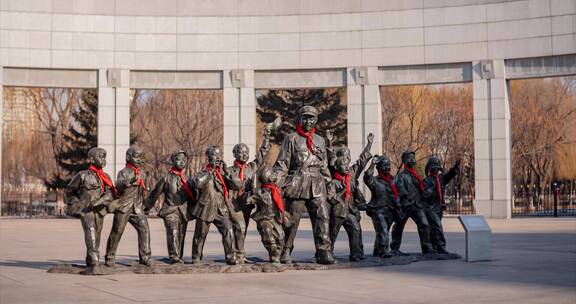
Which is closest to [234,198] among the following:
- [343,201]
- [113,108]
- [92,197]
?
[343,201]

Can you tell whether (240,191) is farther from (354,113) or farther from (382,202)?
(354,113)

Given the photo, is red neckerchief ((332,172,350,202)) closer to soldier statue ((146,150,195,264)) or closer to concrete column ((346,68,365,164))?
soldier statue ((146,150,195,264))

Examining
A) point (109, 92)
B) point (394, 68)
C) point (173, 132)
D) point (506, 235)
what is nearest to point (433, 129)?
point (173, 132)

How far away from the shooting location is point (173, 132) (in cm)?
5328

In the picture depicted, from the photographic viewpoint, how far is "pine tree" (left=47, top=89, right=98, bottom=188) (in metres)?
47.0

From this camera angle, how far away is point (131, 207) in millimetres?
13750

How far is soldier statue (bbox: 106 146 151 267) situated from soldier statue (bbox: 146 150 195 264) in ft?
1.34

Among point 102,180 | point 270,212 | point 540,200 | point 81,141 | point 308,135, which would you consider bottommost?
point 540,200

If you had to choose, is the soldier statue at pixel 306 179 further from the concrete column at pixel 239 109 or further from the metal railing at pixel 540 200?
the metal railing at pixel 540 200

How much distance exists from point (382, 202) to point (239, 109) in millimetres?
19568

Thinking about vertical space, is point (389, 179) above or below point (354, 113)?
below

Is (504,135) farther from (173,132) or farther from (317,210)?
(173,132)

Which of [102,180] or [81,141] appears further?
[81,141]

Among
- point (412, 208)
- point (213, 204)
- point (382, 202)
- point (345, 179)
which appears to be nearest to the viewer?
point (213, 204)
